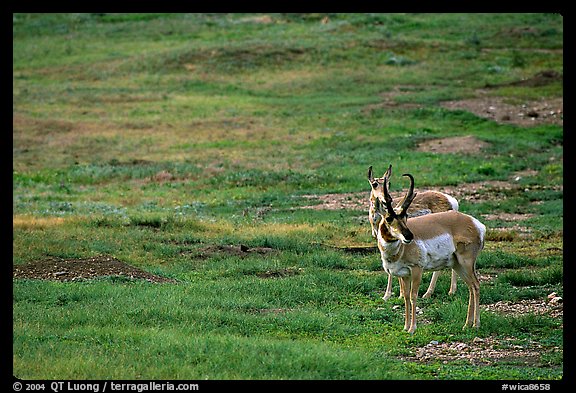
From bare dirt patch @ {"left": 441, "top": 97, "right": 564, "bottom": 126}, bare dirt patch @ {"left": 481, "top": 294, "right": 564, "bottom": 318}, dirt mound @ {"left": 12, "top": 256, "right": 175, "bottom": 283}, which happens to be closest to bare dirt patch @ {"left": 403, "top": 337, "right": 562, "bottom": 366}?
bare dirt patch @ {"left": 481, "top": 294, "right": 564, "bottom": 318}

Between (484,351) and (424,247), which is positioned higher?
(424,247)

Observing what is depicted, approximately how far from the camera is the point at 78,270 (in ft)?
48.4

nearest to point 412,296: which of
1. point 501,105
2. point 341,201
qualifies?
point 341,201

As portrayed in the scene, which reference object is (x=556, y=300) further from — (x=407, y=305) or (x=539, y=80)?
(x=539, y=80)

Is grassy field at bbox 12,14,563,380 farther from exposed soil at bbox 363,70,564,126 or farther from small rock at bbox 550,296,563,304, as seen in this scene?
small rock at bbox 550,296,563,304

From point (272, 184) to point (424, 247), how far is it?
1425 cm

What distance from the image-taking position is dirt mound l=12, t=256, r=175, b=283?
47.5 ft

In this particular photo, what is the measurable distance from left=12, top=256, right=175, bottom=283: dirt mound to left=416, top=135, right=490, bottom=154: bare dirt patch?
16.3 meters

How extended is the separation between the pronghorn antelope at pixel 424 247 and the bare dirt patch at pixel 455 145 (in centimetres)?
1703

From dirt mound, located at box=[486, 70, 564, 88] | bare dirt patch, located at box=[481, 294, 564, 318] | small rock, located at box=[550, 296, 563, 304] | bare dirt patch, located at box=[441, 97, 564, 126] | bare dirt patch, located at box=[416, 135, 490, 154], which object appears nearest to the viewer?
bare dirt patch, located at box=[481, 294, 564, 318]

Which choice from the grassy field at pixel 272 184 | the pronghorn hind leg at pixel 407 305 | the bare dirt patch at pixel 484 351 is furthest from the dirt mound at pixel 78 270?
the bare dirt patch at pixel 484 351

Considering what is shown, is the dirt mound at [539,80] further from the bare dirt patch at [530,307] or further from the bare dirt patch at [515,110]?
the bare dirt patch at [530,307]

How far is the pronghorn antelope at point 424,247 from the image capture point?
11.7m
